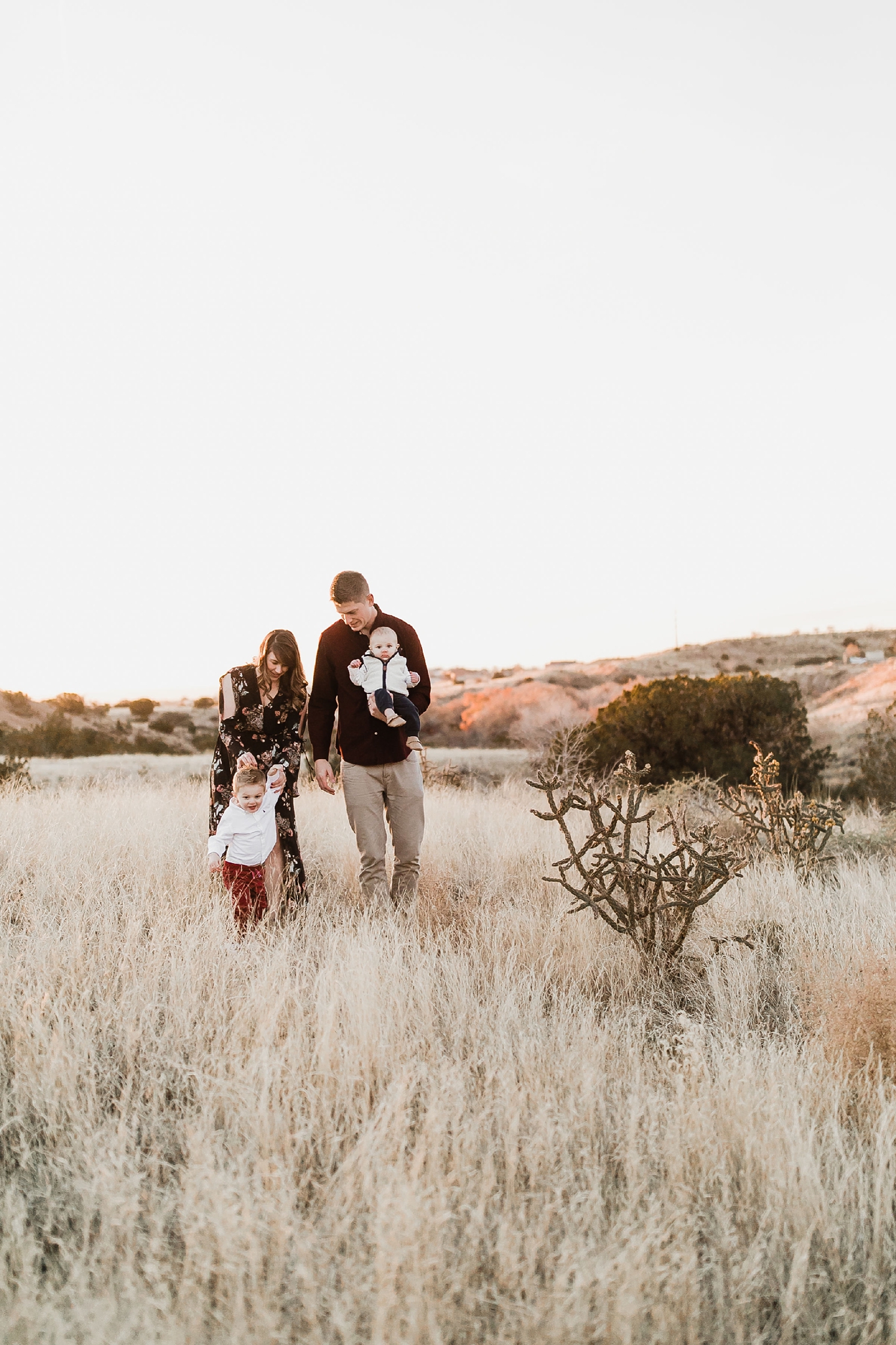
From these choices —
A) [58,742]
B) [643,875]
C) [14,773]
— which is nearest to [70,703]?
[58,742]

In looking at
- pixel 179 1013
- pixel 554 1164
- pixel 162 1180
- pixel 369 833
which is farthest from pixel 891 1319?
pixel 369 833

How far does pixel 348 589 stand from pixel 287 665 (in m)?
0.64

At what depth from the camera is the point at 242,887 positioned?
15.1 feet

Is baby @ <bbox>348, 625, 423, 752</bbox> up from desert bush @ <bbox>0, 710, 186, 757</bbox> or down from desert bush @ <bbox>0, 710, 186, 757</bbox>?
up

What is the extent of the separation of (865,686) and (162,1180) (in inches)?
1287

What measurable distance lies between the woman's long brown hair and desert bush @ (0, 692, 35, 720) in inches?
1006

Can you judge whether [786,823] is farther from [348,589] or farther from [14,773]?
[14,773]

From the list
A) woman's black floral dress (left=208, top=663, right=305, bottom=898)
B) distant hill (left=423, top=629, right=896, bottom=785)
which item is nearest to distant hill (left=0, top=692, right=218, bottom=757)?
distant hill (left=423, top=629, right=896, bottom=785)

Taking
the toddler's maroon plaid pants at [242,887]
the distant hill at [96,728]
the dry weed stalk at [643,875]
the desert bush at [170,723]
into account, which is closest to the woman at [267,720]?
the toddler's maroon plaid pants at [242,887]

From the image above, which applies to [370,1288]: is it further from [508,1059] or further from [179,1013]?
[179,1013]

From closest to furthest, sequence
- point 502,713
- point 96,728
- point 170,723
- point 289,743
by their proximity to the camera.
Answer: point 289,743
point 502,713
point 96,728
point 170,723

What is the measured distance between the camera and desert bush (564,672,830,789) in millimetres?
12133

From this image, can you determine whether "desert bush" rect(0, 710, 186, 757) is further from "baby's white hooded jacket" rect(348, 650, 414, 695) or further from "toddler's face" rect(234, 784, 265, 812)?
"baby's white hooded jacket" rect(348, 650, 414, 695)

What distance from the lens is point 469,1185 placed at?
7.66ft
